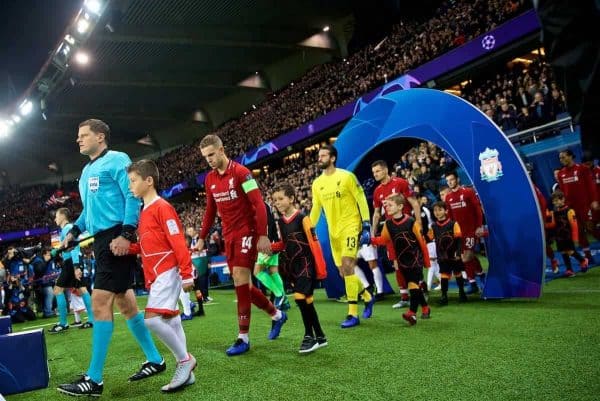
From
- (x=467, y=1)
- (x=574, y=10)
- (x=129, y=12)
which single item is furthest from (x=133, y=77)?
(x=574, y=10)

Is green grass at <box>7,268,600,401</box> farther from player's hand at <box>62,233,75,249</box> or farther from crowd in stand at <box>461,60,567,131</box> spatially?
crowd in stand at <box>461,60,567,131</box>

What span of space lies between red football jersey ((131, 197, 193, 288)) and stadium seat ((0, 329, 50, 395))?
116cm

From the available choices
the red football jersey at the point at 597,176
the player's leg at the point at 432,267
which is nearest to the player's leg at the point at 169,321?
the player's leg at the point at 432,267

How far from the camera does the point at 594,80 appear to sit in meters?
1.30

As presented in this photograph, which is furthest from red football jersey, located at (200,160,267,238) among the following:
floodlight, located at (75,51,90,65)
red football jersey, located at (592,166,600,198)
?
floodlight, located at (75,51,90,65)

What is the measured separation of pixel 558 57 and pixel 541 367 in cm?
228

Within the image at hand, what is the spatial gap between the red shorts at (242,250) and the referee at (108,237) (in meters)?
1.07

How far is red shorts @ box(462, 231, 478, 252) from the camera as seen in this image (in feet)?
22.1

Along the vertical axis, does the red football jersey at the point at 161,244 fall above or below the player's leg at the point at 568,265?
above

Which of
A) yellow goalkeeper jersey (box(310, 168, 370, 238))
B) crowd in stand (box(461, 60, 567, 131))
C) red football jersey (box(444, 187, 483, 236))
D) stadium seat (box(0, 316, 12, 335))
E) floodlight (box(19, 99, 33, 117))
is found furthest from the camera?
floodlight (box(19, 99, 33, 117))

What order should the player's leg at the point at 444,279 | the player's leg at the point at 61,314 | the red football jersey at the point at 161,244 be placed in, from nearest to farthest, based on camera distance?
1. the red football jersey at the point at 161,244
2. the player's leg at the point at 444,279
3. the player's leg at the point at 61,314

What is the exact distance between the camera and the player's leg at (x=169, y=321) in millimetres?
3242

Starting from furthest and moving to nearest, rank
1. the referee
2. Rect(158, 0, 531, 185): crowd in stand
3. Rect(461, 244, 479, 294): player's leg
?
Rect(158, 0, 531, 185): crowd in stand < Rect(461, 244, 479, 294): player's leg < the referee

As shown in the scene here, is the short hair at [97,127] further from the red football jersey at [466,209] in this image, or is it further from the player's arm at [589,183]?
the player's arm at [589,183]
